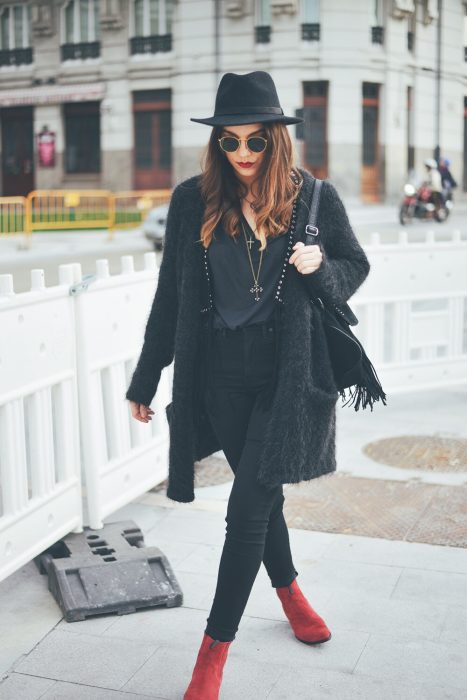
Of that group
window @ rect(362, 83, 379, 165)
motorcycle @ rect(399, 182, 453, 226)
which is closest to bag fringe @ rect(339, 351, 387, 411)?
motorcycle @ rect(399, 182, 453, 226)

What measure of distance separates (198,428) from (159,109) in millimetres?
33649

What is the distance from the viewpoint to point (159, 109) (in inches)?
1405

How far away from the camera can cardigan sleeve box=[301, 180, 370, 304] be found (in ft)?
10.1

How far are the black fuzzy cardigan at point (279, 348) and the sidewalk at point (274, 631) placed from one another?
59cm

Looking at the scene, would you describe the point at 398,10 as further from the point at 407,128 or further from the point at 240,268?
the point at 240,268

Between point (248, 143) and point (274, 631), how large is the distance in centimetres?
171

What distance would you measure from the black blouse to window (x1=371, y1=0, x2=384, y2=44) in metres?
33.9

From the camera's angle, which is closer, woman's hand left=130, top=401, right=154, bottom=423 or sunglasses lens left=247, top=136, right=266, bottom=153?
sunglasses lens left=247, top=136, right=266, bottom=153

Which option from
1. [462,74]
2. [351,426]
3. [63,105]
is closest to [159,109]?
[63,105]

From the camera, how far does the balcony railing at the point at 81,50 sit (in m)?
36.8

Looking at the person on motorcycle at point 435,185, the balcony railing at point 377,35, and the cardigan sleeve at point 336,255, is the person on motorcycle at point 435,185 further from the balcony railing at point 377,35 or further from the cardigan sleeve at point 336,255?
the cardigan sleeve at point 336,255

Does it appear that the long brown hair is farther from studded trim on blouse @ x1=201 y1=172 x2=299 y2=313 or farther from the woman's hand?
the woman's hand

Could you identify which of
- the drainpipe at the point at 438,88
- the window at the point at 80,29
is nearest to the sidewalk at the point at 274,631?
the window at the point at 80,29

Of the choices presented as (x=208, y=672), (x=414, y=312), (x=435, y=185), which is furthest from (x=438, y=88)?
(x=208, y=672)
